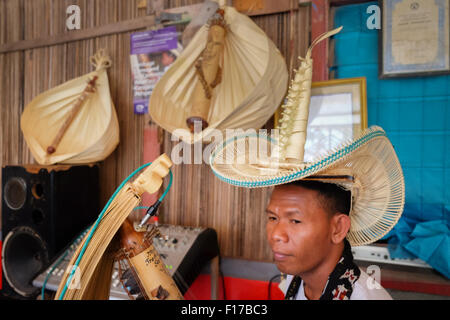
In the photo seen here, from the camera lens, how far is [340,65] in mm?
1141

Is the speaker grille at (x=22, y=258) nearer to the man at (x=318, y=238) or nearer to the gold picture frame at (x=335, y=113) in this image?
the man at (x=318, y=238)

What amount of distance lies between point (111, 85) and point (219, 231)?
1.18 m

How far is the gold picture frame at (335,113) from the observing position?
3.45 ft

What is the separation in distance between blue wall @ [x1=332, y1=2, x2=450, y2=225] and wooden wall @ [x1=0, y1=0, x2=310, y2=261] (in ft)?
0.98

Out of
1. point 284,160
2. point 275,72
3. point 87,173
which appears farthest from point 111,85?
point 284,160

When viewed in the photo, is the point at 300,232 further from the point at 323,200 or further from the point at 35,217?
the point at 35,217

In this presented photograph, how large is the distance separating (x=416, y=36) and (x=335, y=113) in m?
0.36

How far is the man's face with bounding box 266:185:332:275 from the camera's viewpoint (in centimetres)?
57

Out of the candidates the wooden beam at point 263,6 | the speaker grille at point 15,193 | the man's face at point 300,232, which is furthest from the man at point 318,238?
the speaker grille at point 15,193

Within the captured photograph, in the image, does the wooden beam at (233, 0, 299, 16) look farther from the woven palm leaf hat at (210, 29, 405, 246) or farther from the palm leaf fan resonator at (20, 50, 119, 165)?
the palm leaf fan resonator at (20, 50, 119, 165)

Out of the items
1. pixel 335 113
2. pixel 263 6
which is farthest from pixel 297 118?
pixel 263 6

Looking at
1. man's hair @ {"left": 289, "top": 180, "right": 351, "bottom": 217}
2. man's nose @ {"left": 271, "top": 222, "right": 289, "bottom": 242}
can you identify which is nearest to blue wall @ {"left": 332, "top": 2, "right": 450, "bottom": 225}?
man's hair @ {"left": 289, "top": 180, "right": 351, "bottom": 217}

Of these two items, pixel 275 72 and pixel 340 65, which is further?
pixel 340 65
